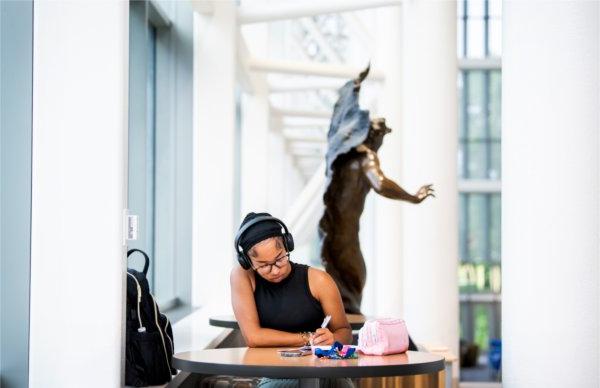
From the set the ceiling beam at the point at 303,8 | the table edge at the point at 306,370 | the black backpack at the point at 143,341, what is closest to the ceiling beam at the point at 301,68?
the ceiling beam at the point at 303,8

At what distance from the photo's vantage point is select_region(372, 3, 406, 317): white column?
48.9 ft

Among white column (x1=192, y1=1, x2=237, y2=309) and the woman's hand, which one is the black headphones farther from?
white column (x1=192, y1=1, x2=237, y2=309)

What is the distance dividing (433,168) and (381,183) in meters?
3.01

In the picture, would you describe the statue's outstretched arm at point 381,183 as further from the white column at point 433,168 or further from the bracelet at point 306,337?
the white column at point 433,168

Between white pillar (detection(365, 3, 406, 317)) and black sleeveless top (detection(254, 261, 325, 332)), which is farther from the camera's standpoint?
white pillar (detection(365, 3, 406, 317))

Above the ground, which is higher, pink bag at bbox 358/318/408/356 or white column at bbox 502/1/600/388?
white column at bbox 502/1/600/388

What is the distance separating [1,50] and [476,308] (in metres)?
29.2

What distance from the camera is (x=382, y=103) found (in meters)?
15.0

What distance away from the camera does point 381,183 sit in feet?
25.1

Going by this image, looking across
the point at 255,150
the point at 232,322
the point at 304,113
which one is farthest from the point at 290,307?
the point at 304,113

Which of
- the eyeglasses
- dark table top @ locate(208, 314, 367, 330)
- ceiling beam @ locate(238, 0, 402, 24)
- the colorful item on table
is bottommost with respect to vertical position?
dark table top @ locate(208, 314, 367, 330)

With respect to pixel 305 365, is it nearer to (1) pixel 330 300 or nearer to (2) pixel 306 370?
(2) pixel 306 370

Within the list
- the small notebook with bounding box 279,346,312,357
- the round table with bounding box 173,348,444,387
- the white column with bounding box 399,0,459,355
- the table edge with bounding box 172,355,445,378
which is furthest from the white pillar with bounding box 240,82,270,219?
the table edge with bounding box 172,355,445,378

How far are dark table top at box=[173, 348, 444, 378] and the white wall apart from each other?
53 centimetres
